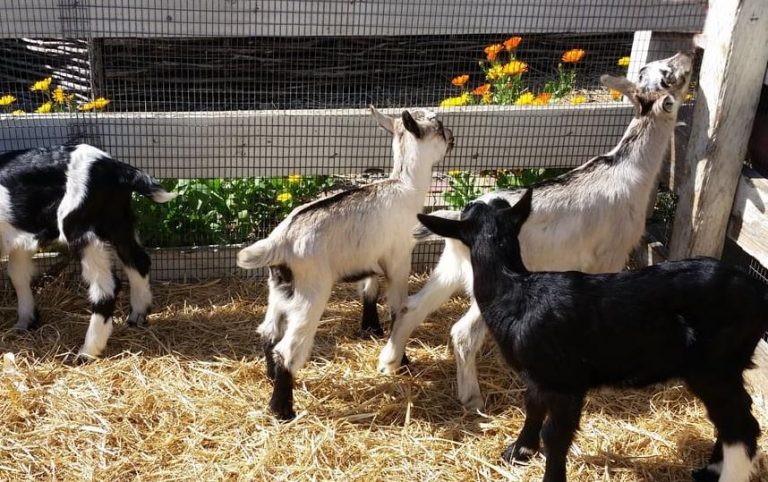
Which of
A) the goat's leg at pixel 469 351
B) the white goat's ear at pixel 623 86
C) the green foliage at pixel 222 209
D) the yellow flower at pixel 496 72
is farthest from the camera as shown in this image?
the yellow flower at pixel 496 72

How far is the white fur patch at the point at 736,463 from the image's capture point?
428cm

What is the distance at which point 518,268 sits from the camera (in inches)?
169

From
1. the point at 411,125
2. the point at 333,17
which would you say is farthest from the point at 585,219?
the point at 333,17

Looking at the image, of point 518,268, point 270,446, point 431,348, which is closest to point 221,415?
point 270,446

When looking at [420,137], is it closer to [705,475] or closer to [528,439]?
[528,439]

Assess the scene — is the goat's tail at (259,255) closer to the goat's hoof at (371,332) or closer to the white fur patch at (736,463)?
the goat's hoof at (371,332)

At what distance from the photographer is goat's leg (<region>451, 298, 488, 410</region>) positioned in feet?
16.7

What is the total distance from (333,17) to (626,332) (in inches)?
123

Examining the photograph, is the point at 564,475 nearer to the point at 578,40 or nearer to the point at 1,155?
the point at 1,155

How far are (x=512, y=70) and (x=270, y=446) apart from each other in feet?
11.9

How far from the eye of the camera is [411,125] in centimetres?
527

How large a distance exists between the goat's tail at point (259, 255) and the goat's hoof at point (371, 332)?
4.24 ft

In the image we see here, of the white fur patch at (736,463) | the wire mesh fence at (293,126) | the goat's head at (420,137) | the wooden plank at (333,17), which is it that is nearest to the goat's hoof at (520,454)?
the white fur patch at (736,463)

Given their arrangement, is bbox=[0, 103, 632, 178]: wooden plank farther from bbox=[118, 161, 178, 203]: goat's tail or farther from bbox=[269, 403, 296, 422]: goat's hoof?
bbox=[269, 403, 296, 422]: goat's hoof
